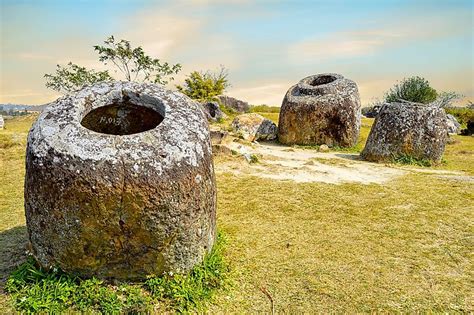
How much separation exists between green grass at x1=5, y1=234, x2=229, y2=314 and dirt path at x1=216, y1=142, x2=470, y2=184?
5.43 metres

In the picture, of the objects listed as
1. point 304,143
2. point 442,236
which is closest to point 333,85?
point 304,143

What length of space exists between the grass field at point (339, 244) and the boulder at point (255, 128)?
8.18m

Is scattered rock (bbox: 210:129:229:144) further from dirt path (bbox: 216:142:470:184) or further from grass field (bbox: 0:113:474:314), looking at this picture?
grass field (bbox: 0:113:474:314)

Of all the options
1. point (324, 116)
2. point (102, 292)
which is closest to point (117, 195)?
point (102, 292)

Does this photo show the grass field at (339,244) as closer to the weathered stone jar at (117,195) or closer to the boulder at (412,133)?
the weathered stone jar at (117,195)

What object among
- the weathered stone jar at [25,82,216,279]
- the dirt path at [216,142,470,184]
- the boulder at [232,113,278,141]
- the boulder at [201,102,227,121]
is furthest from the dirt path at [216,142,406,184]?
the boulder at [201,102,227,121]

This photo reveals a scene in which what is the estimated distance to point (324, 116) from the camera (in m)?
15.5

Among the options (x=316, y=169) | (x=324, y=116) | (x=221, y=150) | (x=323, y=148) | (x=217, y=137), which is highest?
(x=324, y=116)

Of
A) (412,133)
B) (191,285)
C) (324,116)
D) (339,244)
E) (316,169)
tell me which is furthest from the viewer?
(324,116)

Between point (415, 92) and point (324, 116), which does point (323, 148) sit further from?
point (415, 92)

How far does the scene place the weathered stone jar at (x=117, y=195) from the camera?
13.1ft

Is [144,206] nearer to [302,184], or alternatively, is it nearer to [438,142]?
[302,184]

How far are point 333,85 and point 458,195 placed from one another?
8471mm

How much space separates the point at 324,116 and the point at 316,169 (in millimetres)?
5018
